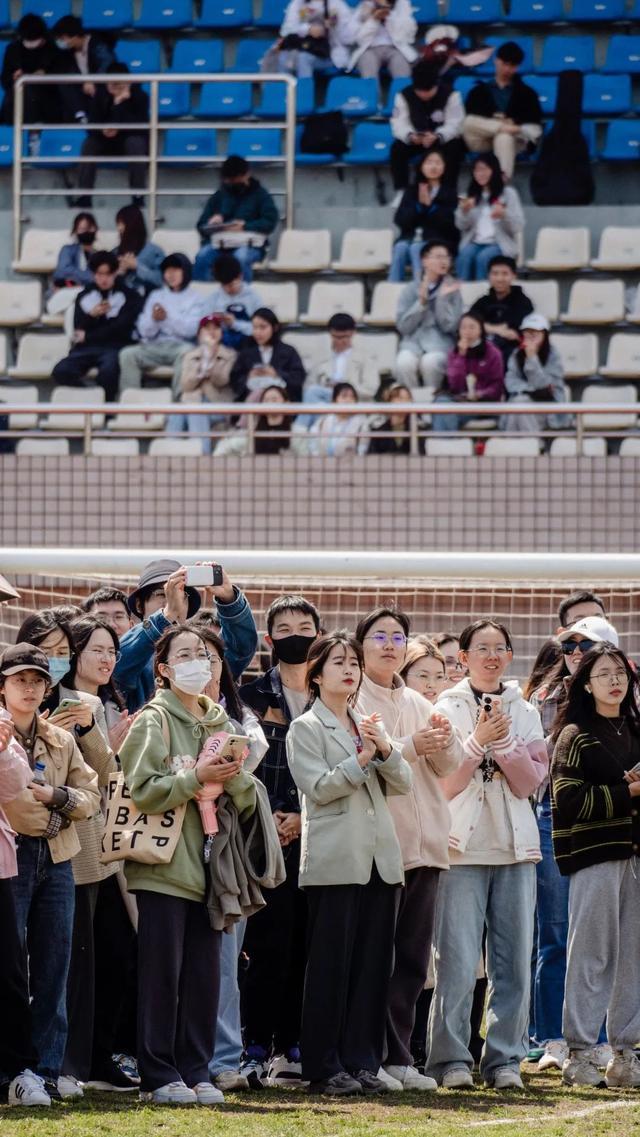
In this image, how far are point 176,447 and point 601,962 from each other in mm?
7177

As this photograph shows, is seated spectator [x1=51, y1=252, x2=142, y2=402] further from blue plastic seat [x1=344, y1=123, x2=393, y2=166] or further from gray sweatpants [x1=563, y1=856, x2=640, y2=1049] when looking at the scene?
gray sweatpants [x1=563, y1=856, x2=640, y2=1049]

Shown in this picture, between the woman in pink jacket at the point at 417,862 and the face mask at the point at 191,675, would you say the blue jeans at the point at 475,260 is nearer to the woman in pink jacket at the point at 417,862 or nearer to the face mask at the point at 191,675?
the woman in pink jacket at the point at 417,862

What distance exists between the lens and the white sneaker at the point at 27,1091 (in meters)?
5.96

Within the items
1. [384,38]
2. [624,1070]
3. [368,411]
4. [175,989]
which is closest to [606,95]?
[384,38]

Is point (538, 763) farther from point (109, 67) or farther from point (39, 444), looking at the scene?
point (109, 67)

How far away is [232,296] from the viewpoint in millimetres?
14930

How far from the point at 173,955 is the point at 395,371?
851cm

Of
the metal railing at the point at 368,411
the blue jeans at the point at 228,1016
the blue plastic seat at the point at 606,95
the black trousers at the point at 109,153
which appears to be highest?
the blue plastic seat at the point at 606,95

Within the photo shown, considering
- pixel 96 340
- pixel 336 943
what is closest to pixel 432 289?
pixel 96 340

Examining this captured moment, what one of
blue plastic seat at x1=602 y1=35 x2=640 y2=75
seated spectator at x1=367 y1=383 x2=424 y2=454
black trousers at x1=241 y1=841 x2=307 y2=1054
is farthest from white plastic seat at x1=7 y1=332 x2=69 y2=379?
black trousers at x1=241 y1=841 x2=307 y2=1054

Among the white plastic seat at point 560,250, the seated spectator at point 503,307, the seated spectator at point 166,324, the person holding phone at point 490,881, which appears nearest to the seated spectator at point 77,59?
the seated spectator at point 166,324

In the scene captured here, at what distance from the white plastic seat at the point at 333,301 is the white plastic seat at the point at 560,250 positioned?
1.47 m

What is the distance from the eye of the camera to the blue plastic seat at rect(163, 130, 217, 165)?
17141mm

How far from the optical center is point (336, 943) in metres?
6.60
